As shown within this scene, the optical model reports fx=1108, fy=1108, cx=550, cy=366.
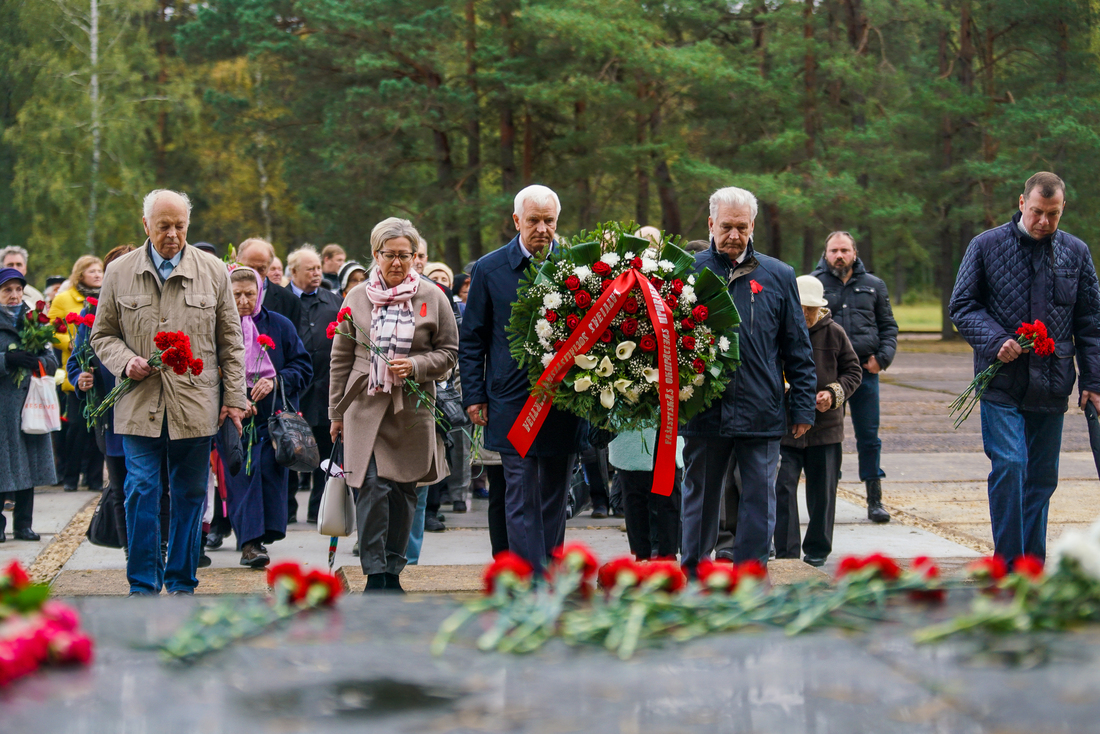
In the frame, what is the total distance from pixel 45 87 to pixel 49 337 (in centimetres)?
3232

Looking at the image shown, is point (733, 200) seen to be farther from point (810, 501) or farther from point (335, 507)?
point (335, 507)

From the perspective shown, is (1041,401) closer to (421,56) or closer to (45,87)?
(421,56)

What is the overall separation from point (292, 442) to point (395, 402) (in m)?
1.17

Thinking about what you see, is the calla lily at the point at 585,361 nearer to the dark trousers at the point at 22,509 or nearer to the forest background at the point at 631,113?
the dark trousers at the point at 22,509

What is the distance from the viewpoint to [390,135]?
92.7 ft

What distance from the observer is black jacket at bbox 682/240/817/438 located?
548 cm

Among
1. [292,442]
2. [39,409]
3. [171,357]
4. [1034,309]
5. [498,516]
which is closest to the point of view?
[171,357]

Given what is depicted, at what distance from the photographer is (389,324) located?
19.2ft

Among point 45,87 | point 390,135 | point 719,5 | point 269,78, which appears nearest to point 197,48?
point 269,78

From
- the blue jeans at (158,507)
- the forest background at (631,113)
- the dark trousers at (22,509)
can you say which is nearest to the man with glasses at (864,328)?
the blue jeans at (158,507)

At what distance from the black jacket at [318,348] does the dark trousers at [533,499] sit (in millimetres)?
3784

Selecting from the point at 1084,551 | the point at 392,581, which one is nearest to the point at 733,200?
the point at 392,581

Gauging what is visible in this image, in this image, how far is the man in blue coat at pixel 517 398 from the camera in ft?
18.2

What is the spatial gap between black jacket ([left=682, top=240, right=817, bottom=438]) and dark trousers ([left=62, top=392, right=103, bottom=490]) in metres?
5.99
